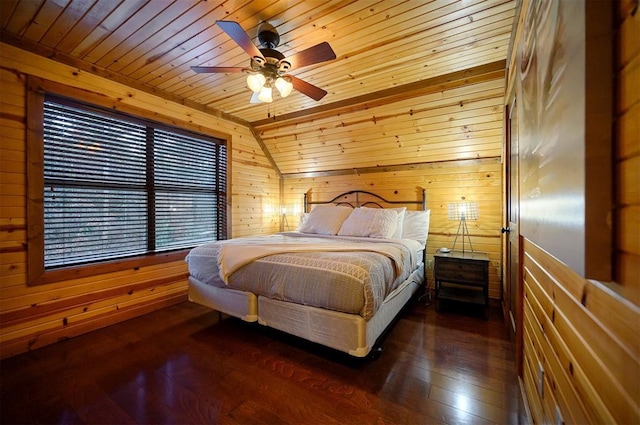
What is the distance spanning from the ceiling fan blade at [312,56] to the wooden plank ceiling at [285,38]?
0.30m

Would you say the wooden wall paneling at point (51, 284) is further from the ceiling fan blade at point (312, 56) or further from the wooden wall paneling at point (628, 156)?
the wooden wall paneling at point (628, 156)

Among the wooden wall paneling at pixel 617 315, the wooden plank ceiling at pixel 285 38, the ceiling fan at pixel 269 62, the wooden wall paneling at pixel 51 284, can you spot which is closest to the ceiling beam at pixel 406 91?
the wooden plank ceiling at pixel 285 38

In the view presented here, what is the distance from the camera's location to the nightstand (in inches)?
109

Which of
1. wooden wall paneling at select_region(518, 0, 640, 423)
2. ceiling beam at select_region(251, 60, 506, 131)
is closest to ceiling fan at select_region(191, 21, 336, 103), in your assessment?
ceiling beam at select_region(251, 60, 506, 131)

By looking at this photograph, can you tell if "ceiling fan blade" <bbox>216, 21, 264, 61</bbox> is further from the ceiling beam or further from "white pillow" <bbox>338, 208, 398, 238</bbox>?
"white pillow" <bbox>338, 208, 398, 238</bbox>

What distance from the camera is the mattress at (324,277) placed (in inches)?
69.0

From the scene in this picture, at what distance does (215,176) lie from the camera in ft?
12.6

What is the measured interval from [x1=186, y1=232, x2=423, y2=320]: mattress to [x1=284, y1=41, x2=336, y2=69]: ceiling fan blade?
4.77 feet

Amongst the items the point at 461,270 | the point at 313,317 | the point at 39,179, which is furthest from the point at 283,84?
the point at 461,270

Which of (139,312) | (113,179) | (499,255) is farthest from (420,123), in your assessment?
(139,312)

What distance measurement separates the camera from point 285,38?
2129 mm

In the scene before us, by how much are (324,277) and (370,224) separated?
157 cm

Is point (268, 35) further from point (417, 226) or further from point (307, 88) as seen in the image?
point (417, 226)

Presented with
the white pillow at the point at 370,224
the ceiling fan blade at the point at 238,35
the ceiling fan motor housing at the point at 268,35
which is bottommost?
the white pillow at the point at 370,224
